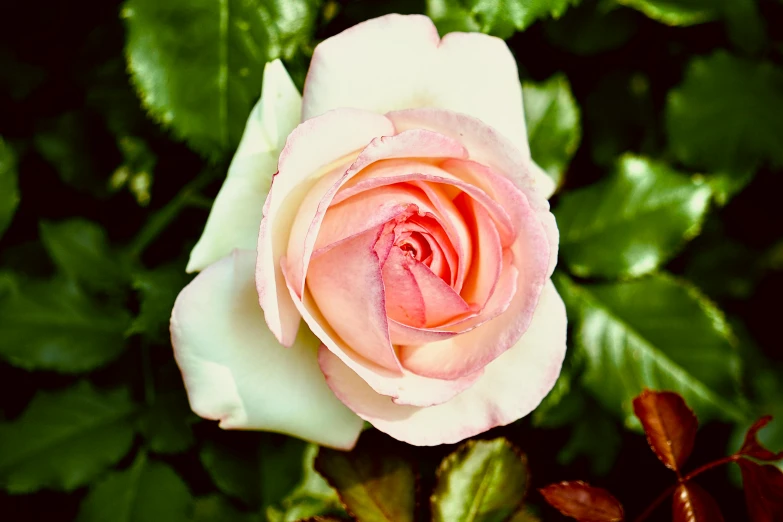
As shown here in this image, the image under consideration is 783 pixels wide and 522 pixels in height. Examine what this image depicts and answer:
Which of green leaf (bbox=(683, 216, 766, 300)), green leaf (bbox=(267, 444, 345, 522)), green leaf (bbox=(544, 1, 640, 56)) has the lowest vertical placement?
green leaf (bbox=(683, 216, 766, 300))

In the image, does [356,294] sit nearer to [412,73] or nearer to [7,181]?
[412,73]

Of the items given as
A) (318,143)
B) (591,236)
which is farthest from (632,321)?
(318,143)

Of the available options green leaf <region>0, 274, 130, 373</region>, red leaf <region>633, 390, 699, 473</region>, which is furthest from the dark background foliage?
red leaf <region>633, 390, 699, 473</region>

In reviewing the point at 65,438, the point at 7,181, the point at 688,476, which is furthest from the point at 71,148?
the point at 688,476

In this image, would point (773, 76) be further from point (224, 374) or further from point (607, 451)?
point (224, 374)

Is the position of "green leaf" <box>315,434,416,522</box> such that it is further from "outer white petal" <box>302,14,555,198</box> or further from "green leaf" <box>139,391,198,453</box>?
"outer white petal" <box>302,14,555,198</box>

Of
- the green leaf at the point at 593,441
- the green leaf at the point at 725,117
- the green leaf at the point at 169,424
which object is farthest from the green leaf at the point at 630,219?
the green leaf at the point at 169,424
